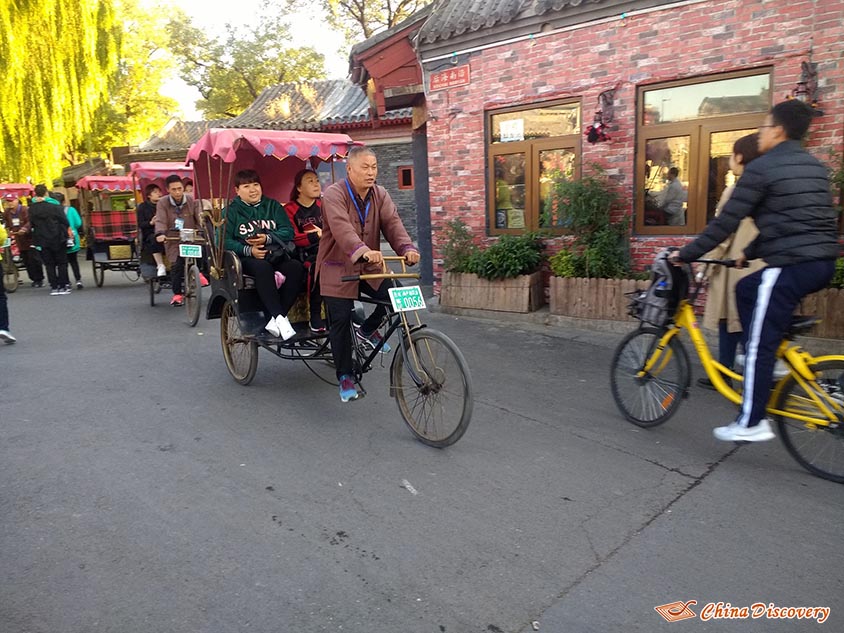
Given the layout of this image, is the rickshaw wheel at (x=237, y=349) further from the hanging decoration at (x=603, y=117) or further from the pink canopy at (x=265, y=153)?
the hanging decoration at (x=603, y=117)

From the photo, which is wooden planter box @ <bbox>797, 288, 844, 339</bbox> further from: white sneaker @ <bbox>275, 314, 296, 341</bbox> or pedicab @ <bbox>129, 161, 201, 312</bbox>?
pedicab @ <bbox>129, 161, 201, 312</bbox>

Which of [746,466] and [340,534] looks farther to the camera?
[746,466]

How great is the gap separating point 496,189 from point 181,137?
2341cm

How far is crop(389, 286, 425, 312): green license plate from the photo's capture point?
4102 mm

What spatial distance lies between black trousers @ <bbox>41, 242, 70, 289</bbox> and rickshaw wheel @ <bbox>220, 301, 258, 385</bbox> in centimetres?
798

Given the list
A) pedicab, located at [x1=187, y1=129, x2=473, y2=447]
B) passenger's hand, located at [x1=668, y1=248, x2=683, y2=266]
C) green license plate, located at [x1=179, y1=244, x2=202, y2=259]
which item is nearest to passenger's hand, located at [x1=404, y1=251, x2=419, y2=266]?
pedicab, located at [x1=187, y1=129, x2=473, y2=447]

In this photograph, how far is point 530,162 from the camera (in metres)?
8.77

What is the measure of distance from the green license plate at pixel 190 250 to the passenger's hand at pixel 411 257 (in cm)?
456

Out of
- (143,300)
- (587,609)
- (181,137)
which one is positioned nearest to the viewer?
(587,609)

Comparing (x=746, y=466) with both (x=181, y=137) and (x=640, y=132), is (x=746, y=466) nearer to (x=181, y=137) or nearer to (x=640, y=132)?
(x=640, y=132)

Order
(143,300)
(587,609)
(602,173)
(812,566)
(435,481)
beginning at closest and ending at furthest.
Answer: (587,609)
(812,566)
(435,481)
(602,173)
(143,300)

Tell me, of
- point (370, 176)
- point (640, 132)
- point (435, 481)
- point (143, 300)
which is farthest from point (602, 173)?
point (143, 300)

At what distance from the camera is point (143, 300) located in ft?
36.7

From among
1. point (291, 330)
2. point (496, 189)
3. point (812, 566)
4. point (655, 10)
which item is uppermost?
point (655, 10)
